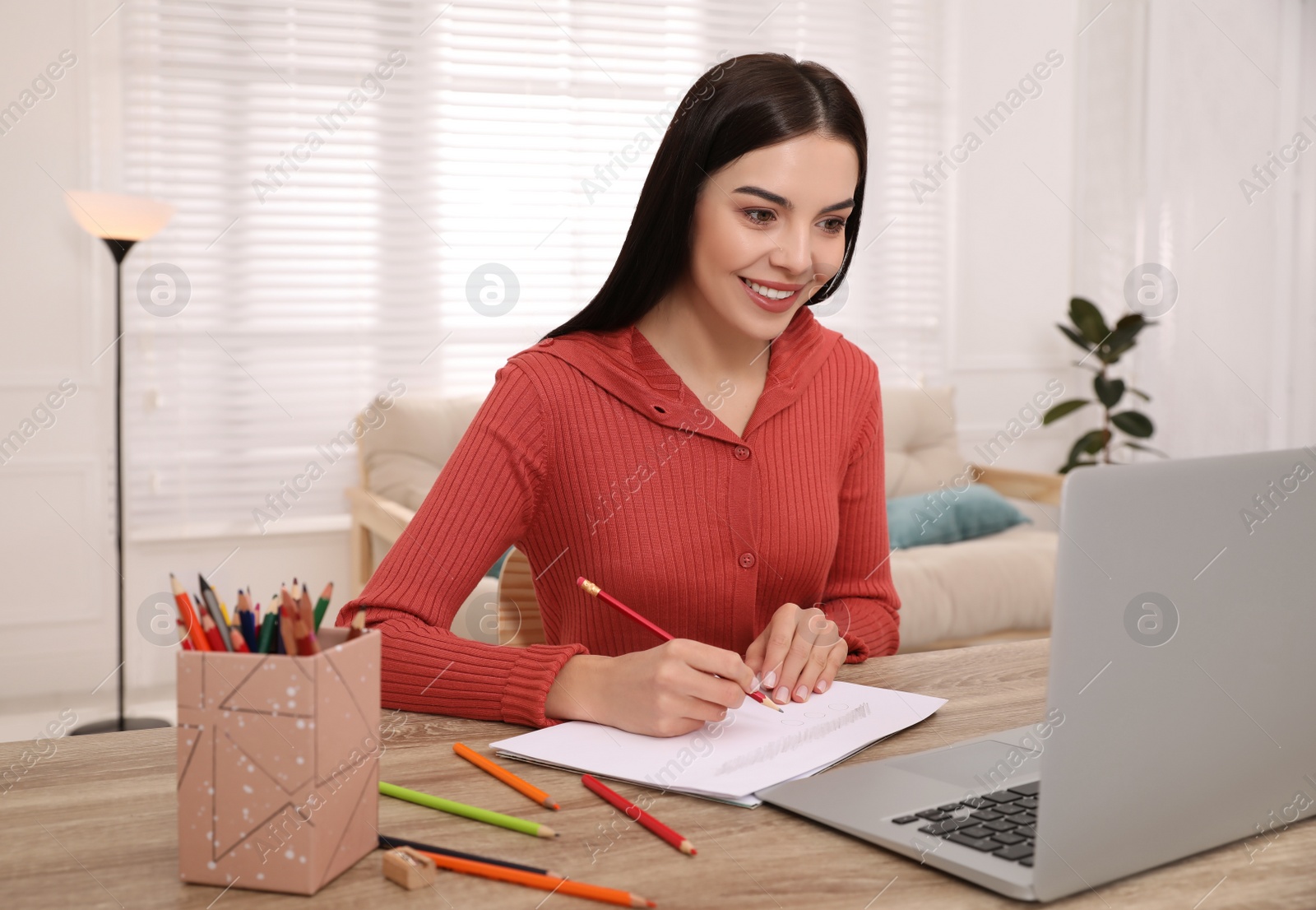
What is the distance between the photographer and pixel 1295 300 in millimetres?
4750

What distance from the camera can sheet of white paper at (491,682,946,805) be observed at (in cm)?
91

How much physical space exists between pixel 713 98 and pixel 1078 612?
0.97 metres

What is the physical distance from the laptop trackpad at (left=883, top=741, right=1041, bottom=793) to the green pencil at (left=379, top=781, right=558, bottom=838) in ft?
1.05

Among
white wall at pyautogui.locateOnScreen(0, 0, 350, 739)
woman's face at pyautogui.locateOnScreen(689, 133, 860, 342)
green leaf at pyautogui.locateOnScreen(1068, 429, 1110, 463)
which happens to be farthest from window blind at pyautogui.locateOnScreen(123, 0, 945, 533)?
woman's face at pyautogui.locateOnScreen(689, 133, 860, 342)

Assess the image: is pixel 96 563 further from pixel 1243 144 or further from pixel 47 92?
pixel 1243 144

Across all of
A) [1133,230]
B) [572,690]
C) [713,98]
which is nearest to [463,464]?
[572,690]

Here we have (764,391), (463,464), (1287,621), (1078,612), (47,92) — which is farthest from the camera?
(47,92)

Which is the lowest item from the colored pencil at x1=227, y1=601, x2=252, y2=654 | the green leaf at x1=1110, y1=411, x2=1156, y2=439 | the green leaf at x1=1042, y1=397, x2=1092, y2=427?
the colored pencil at x1=227, y1=601, x2=252, y2=654

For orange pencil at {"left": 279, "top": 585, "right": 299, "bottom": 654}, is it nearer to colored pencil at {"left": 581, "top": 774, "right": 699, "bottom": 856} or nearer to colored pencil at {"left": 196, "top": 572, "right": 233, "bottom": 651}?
colored pencil at {"left": 196, "top": 572, "right": 233, "bottom": 651}

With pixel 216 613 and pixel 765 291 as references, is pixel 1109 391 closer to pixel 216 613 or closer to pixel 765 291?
pixel 765 291

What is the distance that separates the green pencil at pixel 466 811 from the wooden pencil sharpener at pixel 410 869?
0.08 m

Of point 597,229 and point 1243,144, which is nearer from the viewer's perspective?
point 597,229

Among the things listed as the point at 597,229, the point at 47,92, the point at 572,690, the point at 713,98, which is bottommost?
the point at 572,690

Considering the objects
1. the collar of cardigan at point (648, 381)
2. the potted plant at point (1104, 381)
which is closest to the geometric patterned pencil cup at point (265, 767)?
the collar of cardigan at point (648, 381)
